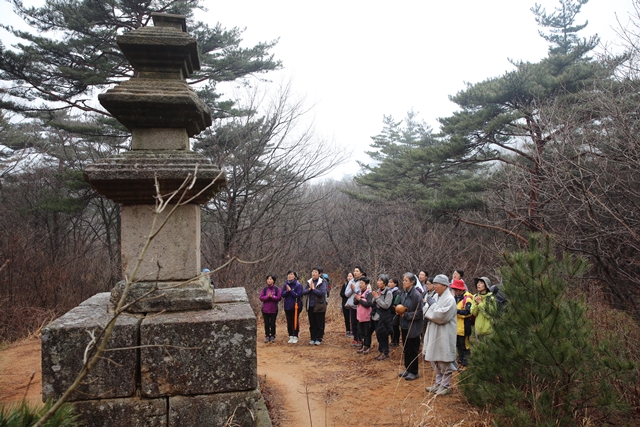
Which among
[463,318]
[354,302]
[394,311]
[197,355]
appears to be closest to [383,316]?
[394,311]

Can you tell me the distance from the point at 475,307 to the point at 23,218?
16539 millimetres

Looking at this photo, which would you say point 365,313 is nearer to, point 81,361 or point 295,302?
point 295,302

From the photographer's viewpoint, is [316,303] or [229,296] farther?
[316,303]

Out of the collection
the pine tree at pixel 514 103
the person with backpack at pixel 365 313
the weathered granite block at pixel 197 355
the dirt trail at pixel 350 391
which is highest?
the pine tree at pixel 514 103

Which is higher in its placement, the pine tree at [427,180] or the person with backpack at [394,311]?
the pine tree at [427,180]

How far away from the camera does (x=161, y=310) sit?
3.66 metres

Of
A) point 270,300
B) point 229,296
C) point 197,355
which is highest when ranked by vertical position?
point 229,296

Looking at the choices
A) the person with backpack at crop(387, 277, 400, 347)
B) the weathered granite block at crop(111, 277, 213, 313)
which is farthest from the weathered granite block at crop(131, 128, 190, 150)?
the person with backpack at crop(387, 277, 400, 347)

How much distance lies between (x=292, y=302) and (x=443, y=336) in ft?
14.4

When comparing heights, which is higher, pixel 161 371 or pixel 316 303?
pixel 161 371

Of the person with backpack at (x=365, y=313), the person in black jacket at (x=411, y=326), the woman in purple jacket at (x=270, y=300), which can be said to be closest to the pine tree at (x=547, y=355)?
the person in black jacket at (x=411, y=326)

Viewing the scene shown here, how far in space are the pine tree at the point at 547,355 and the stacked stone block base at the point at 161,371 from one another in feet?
9.19

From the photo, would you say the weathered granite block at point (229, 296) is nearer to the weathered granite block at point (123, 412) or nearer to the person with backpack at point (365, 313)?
the weathered granite block at point (123, 412)

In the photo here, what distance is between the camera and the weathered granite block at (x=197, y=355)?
129 inches
